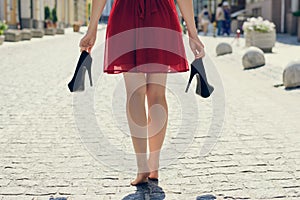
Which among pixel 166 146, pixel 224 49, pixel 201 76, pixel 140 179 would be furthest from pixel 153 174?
pixel 224 49

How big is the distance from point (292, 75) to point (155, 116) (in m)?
5.69

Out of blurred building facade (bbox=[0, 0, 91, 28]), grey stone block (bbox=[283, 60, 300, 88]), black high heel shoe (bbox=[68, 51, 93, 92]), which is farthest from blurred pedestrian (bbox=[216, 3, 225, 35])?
black high heel shoe (bbox=[68, 51, 93, 92])

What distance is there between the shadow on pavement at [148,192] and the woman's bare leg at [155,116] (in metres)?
0.12

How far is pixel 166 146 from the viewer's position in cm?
501

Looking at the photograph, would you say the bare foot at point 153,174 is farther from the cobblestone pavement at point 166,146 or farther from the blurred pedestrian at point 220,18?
the blurred pedestrian at point 220,18

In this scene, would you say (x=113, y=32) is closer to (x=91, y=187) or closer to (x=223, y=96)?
(x=91, y=187)

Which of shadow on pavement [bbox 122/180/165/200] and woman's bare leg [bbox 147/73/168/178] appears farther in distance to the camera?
woman's bare leg [bbox 147/73/168/178]

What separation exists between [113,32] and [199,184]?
47.9 inches

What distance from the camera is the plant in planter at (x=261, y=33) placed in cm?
1701

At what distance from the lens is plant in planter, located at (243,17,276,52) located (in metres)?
17.0

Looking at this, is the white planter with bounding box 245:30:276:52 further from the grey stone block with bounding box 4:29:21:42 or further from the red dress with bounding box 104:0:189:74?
the red dress with bounding box 104:0:189:74

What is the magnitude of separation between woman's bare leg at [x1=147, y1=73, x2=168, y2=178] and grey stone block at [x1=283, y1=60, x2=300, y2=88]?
5.61m

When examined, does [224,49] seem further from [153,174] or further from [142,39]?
[142,39]

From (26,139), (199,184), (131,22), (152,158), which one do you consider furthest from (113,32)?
(26,139)
